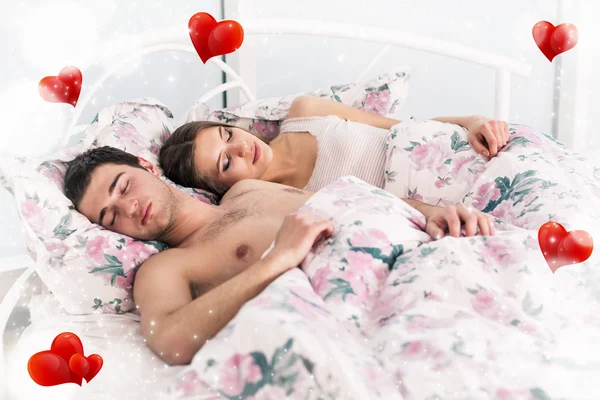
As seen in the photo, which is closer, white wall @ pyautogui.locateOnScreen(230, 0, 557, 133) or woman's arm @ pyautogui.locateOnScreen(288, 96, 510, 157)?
woman's arm @ pyautogui.locateOnScreen(288, 96, 510, 157)

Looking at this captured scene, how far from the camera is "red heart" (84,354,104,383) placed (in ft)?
3.15

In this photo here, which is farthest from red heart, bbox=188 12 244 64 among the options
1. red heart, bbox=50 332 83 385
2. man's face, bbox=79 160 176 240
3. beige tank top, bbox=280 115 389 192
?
red heart, bbox=50 332 83 385

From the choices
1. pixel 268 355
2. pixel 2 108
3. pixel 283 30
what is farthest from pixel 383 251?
pixel 2 108

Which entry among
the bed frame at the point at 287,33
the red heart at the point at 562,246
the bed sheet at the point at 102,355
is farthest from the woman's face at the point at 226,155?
the red heart at the point at 562,246

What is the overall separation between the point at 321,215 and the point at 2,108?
1.16 metres

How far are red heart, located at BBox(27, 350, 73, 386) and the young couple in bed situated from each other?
0.14 meters

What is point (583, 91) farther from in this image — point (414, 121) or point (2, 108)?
point (2, 108)

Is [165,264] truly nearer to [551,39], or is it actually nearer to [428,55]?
[551,39]

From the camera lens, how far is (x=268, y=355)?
761mm

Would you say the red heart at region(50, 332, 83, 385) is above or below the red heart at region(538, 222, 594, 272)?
below

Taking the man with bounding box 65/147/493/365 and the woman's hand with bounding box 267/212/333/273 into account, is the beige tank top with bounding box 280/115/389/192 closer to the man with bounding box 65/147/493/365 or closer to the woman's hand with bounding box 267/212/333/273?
the man with bounding box 65/147/493/365

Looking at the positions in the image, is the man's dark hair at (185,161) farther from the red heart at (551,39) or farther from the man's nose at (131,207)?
the red heart at (551,39)

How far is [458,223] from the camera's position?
105cm

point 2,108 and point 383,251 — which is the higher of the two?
point 2,108
